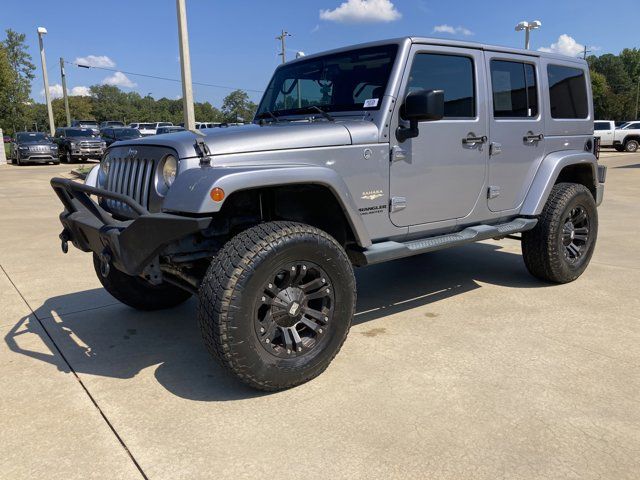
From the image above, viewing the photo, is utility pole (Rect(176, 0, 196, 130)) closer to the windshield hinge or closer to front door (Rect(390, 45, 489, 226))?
front door (Rect(390, 45, 489, 226))

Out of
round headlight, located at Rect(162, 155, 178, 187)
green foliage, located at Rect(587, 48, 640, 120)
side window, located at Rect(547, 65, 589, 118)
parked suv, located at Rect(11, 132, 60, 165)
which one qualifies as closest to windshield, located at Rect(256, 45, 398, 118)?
round headlight, located at Rect(162, 155, 178, 187)

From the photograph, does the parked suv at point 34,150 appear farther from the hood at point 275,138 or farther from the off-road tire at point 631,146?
the off-road tire at point 631,146

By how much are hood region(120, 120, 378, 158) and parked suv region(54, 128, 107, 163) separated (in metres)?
22.7

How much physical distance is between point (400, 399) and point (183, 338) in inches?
66.6

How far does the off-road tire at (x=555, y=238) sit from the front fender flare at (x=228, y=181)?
7.88 ft

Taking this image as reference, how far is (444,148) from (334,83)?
91 cm

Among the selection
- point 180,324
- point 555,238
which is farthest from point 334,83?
point 555,238

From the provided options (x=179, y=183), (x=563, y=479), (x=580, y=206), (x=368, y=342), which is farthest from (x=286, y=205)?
(x=580, y=206)

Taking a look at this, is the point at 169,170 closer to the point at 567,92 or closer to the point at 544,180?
the point at 544,180

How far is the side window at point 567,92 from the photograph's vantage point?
477 cm

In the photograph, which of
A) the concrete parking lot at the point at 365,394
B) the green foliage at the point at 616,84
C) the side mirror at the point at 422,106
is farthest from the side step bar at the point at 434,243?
the green foliage at the point at 616,84

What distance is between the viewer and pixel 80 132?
24953 millimetres

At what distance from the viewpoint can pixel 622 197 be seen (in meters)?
11.1

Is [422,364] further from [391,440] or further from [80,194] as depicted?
[80,194]
